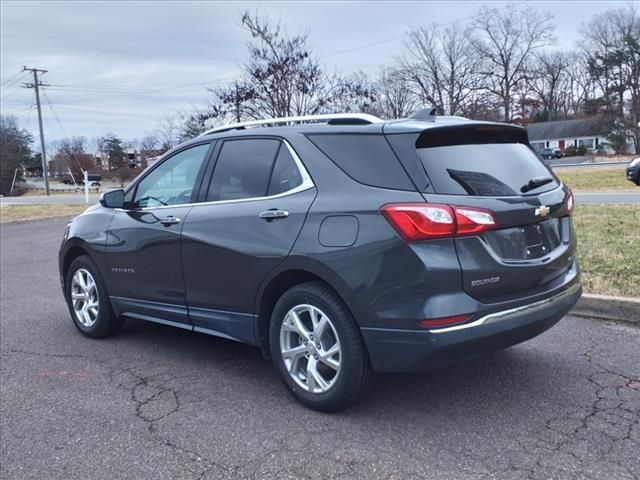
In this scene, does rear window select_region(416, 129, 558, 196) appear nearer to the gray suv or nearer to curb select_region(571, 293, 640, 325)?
the gray suv

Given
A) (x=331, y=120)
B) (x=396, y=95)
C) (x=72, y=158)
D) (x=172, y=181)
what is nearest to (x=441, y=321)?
(x=331, y=120)

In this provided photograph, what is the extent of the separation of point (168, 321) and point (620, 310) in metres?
3.82

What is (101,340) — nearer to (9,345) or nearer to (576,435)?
(9,345)

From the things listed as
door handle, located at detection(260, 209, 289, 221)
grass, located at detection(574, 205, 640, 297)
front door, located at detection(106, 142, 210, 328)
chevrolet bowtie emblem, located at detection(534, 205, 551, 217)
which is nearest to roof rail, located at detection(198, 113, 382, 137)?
front door, located at detection(106, 142, 210, 328)

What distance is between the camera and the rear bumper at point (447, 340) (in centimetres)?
317

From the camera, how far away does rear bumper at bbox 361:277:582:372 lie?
125 inches

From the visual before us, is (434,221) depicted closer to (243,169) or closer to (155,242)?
(243,169)

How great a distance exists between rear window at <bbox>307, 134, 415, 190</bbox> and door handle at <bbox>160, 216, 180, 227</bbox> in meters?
1.32

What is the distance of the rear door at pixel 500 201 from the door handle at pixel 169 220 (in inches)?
77.4

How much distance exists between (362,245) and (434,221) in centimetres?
42

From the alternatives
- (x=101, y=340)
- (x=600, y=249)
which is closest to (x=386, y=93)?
(x=600, y=249)

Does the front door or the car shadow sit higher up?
the front door

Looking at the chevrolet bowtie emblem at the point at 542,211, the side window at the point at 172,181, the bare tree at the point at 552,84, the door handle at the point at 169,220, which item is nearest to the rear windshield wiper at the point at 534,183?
the chevrolet bowtie emblem at the point at 542,211

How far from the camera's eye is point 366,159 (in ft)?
11.7
